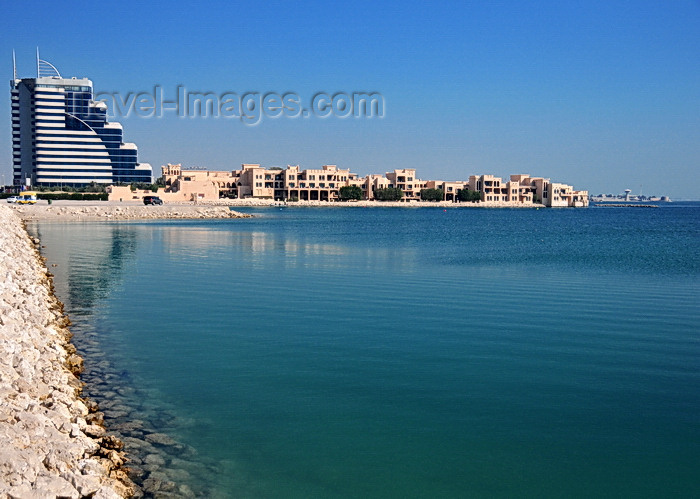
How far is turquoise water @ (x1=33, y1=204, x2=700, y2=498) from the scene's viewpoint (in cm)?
646

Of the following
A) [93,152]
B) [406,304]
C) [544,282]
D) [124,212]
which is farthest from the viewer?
[93,152]

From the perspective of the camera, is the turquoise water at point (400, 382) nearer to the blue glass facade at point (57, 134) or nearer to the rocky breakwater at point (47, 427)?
the rocky breakwater at point (47, 427)

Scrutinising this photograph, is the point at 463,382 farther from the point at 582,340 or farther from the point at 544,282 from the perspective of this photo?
the point at 544,282

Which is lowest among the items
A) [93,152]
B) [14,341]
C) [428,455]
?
[428,455]

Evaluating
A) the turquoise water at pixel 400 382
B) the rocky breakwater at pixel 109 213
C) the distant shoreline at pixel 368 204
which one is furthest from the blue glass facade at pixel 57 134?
the turquoise water at pixel 400 382

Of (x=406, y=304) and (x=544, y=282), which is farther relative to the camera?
(x=544, y=282)

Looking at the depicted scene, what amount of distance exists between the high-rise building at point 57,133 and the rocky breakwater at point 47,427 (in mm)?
139158

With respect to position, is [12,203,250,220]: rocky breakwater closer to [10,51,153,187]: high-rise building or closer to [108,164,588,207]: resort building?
[108,164,588,207]: resort building

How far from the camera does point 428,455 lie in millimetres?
6848

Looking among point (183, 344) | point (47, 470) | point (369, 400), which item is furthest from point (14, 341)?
point (369, 400)

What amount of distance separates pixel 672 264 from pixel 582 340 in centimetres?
1681

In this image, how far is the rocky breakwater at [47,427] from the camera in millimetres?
5164

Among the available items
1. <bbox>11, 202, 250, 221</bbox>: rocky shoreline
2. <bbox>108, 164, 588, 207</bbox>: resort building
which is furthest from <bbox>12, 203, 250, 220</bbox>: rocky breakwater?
<bbox>108, 164, 588, 207</bbox>: resort building

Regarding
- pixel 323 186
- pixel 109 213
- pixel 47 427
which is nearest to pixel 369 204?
Result: pixel 323 186
